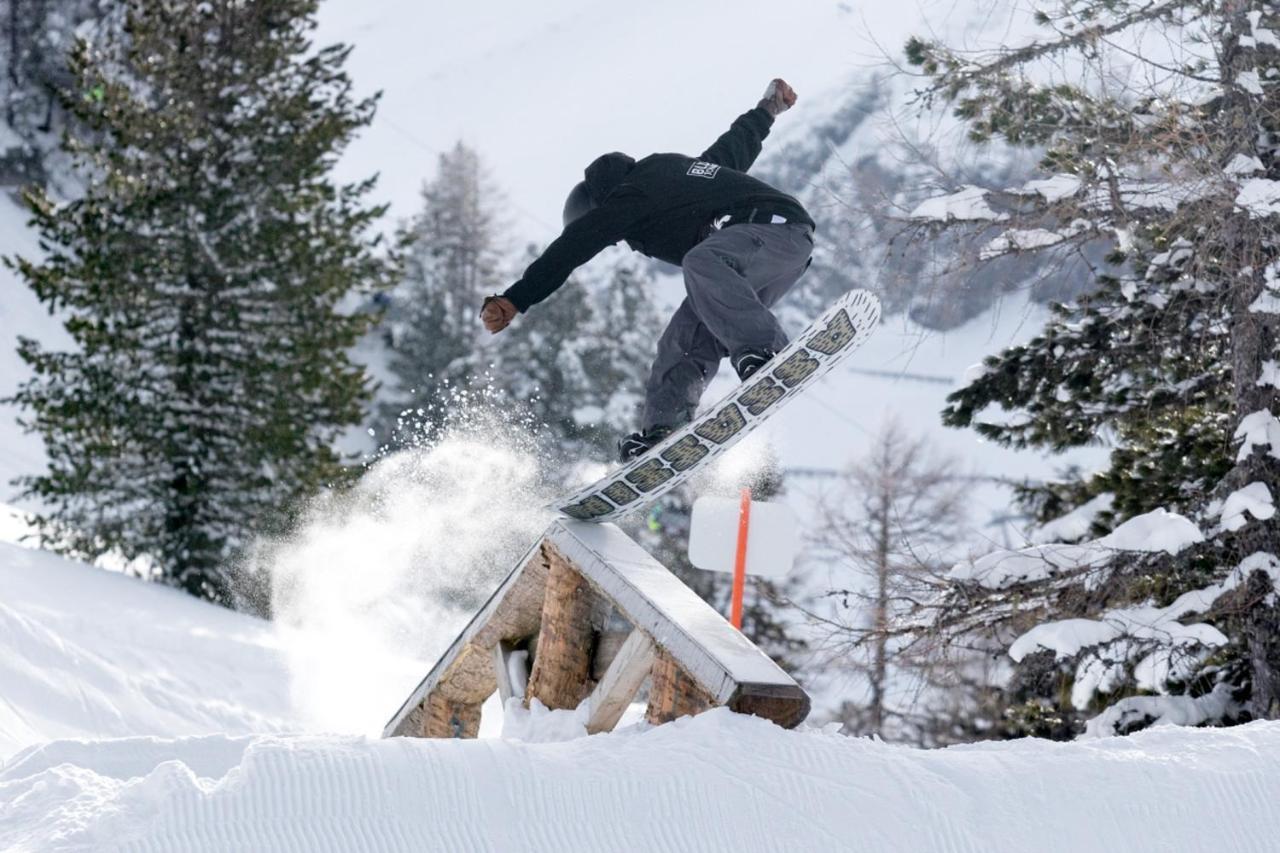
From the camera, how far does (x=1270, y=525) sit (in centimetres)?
750

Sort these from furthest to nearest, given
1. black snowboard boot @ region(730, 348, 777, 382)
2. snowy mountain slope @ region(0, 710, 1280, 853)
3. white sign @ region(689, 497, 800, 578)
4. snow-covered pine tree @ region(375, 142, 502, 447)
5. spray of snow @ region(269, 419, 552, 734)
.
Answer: snow-covered pine tree @ region(375, 142, 502, 447)
spray of snow @ region(269, 419, 552, 734)
white sign @ region(689, 497, 800, 578)
black snowboard boot @ region(730, 348, 777, 382)
snowy mountain slope @ region(0, 710, 1280, 853)

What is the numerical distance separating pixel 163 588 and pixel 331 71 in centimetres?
802

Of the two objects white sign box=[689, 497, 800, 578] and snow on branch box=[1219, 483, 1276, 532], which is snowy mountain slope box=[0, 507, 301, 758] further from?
snow on branch box=[1219, 483, 1276, 532]

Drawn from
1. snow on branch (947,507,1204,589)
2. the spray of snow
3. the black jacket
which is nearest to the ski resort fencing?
the black jacket

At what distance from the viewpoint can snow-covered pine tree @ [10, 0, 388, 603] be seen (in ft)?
53.0

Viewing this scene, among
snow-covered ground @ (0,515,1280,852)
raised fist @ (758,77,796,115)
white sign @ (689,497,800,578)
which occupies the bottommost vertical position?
snow-covered ground @ (0,515,1280,852)

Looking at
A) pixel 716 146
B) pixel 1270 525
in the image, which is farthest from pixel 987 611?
pixel 716 146

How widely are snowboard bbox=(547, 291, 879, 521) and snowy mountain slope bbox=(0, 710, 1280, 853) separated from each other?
2.08m

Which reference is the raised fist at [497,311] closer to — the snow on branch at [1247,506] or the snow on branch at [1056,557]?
the snow on branch at [1056,557]

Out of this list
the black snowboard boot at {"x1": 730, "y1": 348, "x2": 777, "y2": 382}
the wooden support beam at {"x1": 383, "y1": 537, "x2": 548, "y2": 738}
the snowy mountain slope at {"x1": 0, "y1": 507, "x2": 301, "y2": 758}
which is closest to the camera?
the wooden support beam at {"x1": 383, "y1": 537, "x2": 548, "y2": 738}

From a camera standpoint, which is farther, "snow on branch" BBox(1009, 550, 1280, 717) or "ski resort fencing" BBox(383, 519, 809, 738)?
"snow on branch" BBox(1009, 550, 1280, 717)

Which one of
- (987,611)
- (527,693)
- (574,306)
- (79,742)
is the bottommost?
(79,742)

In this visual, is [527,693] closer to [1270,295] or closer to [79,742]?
[79,742]

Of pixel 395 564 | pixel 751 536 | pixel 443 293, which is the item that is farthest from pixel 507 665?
pixel 443 293
